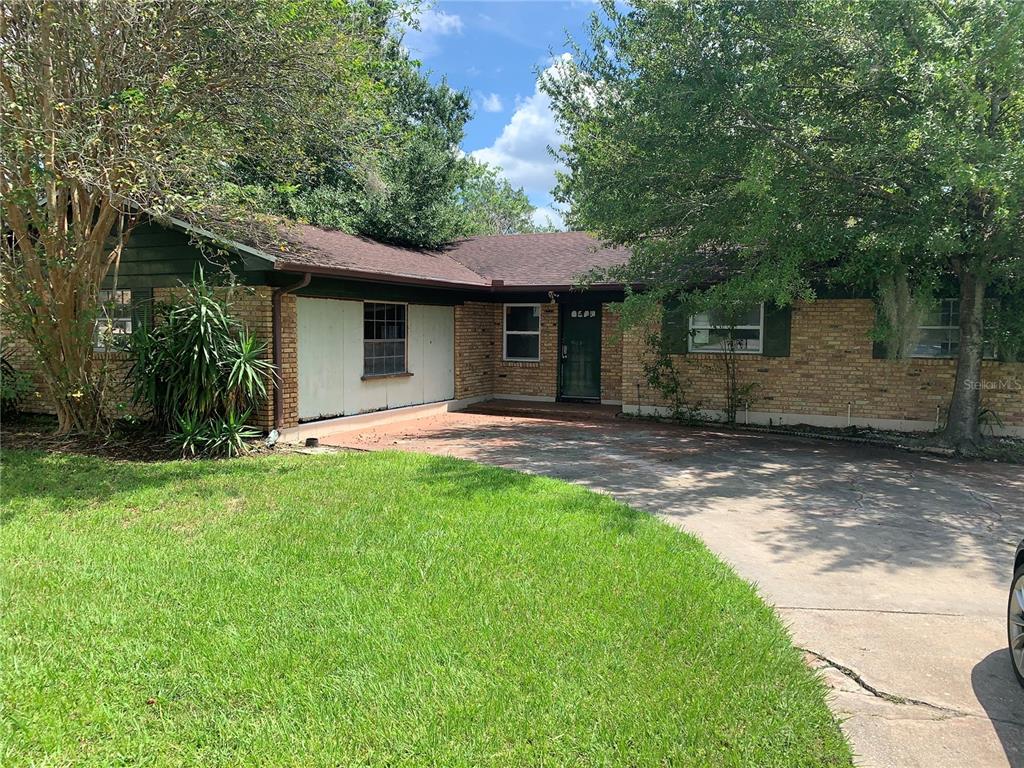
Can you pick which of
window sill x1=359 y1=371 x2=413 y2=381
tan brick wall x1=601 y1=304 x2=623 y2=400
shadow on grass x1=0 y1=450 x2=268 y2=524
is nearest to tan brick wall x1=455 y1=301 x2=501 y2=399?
window sill x1=359 y1=371 x2=413 y2=381

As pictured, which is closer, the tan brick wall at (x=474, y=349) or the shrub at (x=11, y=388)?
the shrub at (x=11, y=388)

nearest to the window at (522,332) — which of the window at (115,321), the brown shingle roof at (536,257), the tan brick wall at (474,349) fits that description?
the tan brick wall at (474,349)

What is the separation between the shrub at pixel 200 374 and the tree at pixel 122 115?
2.76 ft


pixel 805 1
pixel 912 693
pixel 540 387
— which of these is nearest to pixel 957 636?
pixel 912 693

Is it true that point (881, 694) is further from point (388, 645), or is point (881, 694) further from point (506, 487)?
point (506, 487)

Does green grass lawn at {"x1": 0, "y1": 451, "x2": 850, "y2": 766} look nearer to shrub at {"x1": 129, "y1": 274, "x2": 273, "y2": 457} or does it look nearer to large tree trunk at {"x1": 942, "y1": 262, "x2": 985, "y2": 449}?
shrub at {"x1": 129, "y1": 274, "x2": 273, "y2": 457}

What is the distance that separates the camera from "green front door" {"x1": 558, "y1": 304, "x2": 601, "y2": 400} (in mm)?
13750

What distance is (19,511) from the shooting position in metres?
5.70

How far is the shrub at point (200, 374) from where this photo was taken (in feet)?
27.7

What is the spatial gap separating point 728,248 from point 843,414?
3.51 meters

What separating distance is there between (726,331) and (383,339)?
619 centimetres

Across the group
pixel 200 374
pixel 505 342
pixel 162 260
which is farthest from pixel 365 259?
pixel 505 342

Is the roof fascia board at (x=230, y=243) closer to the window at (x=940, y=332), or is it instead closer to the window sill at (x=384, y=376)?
the window sill at (x=384, y=376)

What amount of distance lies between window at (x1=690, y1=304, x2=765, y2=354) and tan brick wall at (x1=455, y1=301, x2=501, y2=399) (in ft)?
15.0
